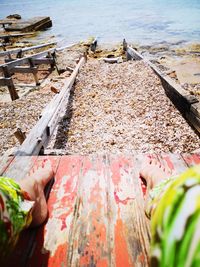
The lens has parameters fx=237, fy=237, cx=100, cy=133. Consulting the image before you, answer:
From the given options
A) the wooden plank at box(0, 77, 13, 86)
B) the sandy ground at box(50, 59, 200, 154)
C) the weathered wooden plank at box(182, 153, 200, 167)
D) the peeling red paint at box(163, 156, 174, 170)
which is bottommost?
the wooden plank at box(0, 77, 13, 86)

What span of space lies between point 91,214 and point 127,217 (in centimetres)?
29

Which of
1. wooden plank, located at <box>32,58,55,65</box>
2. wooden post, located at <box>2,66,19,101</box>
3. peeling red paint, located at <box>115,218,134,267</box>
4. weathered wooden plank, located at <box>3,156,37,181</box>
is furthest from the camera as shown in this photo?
wooden plank, located at <box>32,58,55,65</box>

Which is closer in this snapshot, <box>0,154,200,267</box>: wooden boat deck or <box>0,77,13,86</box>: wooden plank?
<box>0,154,200,267</box>: wooden boat deck

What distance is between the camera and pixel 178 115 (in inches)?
185

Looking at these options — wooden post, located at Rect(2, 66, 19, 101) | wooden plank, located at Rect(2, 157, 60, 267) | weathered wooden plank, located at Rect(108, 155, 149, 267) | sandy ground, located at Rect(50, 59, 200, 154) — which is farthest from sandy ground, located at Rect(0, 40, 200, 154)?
wooden plank, located at Rect(2, 157, 60, 267)

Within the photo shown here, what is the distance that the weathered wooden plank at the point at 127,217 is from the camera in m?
1.59

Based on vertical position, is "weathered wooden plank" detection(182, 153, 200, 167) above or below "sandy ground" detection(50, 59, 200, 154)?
above

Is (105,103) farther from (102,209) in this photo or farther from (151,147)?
(102,209)

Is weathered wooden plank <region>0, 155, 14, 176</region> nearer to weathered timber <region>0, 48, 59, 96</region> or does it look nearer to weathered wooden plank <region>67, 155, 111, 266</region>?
weathered wooden plank <region>67, 155, 111, 266</region>

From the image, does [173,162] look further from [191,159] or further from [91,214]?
[91,214]

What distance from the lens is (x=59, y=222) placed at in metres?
1.90

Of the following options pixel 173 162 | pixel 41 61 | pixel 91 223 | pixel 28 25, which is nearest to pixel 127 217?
pixel 91 223

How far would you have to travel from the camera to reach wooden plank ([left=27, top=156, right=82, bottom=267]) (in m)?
1.63

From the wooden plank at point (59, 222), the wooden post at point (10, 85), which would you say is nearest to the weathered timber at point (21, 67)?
the wooden post at point (10, 85)
